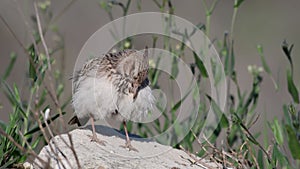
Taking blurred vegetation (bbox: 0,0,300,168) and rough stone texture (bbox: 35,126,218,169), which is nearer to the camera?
rough stone texture (bbox: 35,126,218,169)

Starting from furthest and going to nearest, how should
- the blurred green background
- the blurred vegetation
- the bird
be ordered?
1. the blurred green background
2. the bird
3. the blurred vegetation

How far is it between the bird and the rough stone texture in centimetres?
10

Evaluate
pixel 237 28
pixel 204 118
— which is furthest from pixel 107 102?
pixel 237 28

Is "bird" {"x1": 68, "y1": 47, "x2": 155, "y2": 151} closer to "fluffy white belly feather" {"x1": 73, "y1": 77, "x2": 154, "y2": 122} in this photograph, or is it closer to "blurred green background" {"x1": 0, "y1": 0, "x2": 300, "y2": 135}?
"fluffy white belly feather" {"x1": 73, "y1": 77, "x2": 154, "y2": 122}

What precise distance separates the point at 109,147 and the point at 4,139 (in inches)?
29.0

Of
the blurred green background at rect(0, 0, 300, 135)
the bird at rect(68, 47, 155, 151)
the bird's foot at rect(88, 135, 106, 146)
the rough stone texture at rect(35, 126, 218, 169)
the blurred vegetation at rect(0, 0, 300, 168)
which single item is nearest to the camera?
the rough stone texture at rect(35, 126, 218, 169)

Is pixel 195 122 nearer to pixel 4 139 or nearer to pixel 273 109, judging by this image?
pixel 4 139

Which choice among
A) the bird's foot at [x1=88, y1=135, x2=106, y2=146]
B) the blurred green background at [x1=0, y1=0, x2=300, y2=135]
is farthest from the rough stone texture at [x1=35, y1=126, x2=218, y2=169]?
the blurred green background at [x1=0, y1=0, x2=300, y2=135]

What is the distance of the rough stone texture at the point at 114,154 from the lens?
425cm

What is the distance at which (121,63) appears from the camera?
16.9ft

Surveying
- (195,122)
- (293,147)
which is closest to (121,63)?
(195,122)

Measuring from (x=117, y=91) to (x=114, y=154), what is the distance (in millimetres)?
514

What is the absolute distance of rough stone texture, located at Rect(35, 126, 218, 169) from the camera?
4254 millimetres

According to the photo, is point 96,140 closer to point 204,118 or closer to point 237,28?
point 204,118
